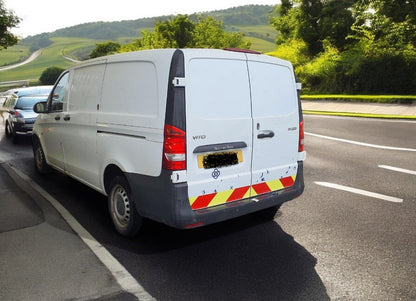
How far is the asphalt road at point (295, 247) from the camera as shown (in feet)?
11.0

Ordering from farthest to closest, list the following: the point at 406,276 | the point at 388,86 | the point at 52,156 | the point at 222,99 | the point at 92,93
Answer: the point at 388,86 → the point at 52,156 → the point at 92,93 → the point at 222,99 → the point at 406,276

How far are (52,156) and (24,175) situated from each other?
148 centimetres

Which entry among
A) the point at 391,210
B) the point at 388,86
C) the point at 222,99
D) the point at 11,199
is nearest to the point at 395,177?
the point at 391,210

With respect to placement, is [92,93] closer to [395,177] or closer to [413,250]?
[413,250]

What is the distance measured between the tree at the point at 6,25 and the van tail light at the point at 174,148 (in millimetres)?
16879

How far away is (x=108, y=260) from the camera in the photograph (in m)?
3.92

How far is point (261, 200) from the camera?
4.23 metres

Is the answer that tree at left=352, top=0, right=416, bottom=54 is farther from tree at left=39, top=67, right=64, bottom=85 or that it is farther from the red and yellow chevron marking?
tree at left=39, top=67, right=64, bottom=85

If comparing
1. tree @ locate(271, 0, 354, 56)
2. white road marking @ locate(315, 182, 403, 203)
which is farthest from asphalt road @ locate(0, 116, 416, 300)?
tree @ locate(271, 0, 354, 56)

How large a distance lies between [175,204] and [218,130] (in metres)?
0.84

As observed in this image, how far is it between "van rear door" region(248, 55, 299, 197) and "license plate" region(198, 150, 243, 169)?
0.74ft

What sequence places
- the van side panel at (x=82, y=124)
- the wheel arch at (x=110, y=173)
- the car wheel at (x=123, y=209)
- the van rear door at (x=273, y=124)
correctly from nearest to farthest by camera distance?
the van rear door at (x=273, y=124), the car wheel at (x=123, y=209), the wheel arch at (x=110, y=173), the van side panel at (x=82, y=124)

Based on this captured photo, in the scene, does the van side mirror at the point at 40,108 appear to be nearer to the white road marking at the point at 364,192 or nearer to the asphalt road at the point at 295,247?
the asphalt road at the point at 295,247

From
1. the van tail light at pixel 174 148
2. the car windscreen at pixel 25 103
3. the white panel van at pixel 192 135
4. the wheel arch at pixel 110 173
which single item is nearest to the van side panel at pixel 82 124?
the white panel van at pixel 192 135
